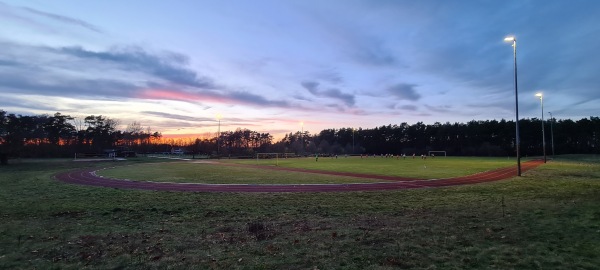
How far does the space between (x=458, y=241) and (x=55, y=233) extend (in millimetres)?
10666

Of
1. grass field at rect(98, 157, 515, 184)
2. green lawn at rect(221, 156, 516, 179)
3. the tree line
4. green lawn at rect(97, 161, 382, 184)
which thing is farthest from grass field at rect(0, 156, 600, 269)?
the tree line

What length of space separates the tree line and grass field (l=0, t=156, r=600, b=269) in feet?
174

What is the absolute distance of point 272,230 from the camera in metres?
9.69

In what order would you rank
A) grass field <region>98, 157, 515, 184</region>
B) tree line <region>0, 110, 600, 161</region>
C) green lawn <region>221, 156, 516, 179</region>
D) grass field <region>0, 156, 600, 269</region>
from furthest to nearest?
tree line <region>0, 110, 600, 161</region> < green lawn <region>221, 156, 516, 179</region> < grass field <region>98, 157, 515, 184</region> < grass field <region>0, 156, 600, 269</region>

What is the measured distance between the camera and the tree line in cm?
7988

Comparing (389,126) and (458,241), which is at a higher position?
(389,126)

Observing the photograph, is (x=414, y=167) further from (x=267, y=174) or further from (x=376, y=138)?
(x=376, y=138)

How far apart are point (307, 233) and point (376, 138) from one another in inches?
5574

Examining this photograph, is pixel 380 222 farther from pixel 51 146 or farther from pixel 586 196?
pixel 51 146

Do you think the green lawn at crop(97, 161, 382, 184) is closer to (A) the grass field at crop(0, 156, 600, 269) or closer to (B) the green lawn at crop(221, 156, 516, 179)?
(B) the green lawn at crop(221, 156, 516, 179)

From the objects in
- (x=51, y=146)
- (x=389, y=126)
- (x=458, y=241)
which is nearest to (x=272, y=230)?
(x=458, y=241)

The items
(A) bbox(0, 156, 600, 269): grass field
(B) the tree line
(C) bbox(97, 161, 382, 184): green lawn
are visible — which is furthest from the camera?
(B) the tree line

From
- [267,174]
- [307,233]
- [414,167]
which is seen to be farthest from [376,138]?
[307,233]

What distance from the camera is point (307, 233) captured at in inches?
363
